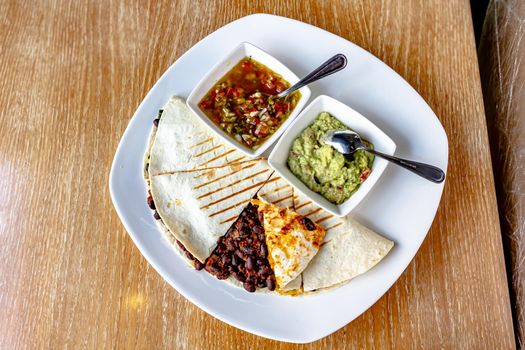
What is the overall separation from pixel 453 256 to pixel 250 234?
3.92 ft

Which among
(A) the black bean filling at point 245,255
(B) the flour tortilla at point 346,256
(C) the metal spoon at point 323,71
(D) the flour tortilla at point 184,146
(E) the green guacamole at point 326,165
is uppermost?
(C) the metal spoon at point 323,71

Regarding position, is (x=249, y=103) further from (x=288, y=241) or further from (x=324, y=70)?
(x=288, y=241)

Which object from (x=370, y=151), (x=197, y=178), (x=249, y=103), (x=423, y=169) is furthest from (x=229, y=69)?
(x=423, y=169)

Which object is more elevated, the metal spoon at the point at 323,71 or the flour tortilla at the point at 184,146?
the metal spoon at the point at 323,71

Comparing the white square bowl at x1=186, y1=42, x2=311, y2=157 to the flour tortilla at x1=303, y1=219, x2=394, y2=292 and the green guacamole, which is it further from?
the flour tortilla at x1=303, y1=219, x2=394, y2=292

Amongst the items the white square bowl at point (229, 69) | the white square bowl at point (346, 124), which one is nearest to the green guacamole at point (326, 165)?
the white square bowl at point (346, 124)

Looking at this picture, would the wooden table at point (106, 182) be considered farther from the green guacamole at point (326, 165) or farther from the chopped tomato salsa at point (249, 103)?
the green guacamole at point (326, 165)

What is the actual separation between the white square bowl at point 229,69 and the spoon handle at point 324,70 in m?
0.04

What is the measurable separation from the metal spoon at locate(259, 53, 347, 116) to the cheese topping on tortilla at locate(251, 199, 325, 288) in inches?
23.8

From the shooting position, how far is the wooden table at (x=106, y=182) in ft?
8.93

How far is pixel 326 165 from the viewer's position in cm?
255

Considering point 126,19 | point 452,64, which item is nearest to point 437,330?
point 452,64

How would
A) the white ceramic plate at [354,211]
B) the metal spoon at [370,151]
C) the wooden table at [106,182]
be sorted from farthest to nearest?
the wooden table at [106,182]
the white ceramic plate at [354,211]
the metal spoon at [370,151]

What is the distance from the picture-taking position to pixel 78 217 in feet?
9.42
